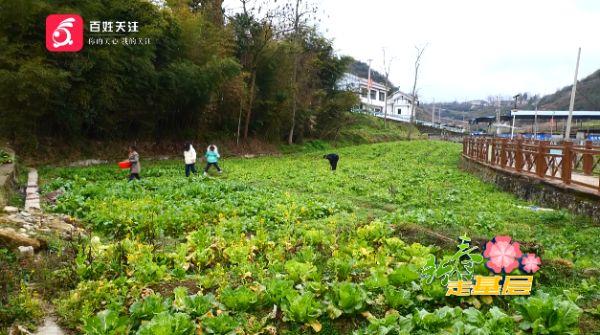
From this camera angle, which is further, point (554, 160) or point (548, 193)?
point (554, 160)

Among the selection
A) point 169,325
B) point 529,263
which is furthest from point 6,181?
point 529,263

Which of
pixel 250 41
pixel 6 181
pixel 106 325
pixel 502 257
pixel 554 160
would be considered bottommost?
pixel 106 325

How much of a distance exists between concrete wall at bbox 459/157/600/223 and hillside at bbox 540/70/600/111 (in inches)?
2787

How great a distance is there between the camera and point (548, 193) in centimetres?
1064

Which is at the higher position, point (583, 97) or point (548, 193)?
point (583, 97)

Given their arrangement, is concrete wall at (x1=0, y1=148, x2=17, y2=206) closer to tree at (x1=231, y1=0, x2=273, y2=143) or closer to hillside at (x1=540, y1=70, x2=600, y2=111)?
tree at (x1=231, y1=0, x2=273, y2=143)

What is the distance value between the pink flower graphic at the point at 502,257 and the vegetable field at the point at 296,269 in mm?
327

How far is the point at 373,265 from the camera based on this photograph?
5258 millimetres

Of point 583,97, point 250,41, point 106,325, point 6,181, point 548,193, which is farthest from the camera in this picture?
point 583,97

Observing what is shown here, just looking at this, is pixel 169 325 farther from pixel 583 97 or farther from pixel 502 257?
pixel 583 97

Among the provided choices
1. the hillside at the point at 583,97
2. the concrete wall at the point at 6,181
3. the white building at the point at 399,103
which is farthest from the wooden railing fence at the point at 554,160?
the hillside at the point at 583,97

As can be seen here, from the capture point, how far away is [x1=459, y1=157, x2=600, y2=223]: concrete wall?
884cm

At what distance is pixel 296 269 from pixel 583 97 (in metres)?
88.5
